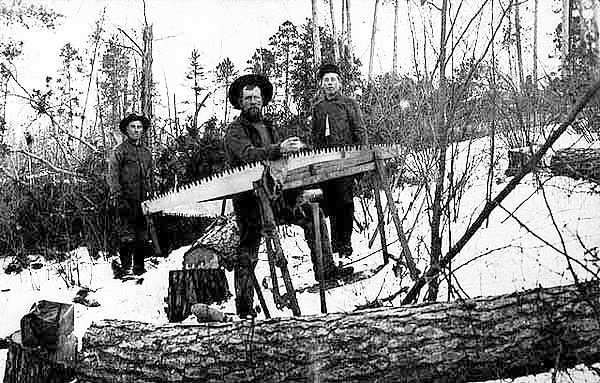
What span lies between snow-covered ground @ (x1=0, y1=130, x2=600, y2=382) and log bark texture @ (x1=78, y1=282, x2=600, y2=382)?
0.44 metres

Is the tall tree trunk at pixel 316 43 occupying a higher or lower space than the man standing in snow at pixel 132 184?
higher

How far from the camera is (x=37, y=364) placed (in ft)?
11.4

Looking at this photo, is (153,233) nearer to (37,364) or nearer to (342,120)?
(342,120)

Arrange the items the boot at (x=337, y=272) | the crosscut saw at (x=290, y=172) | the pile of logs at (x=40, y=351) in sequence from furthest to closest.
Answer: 1. the boot at (x=337, y=272)
2. the crosscut saw at (x=290, y=172)
3. the pile of logs at (x=40, y=351)

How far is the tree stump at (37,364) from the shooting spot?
3.47 m

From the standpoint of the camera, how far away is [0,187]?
336 inches

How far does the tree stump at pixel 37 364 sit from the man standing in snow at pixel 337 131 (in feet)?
8.38

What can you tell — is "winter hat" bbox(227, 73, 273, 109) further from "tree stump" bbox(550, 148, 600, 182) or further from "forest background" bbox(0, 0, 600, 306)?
"tree stump" bbox(550, 148, 600, 182)

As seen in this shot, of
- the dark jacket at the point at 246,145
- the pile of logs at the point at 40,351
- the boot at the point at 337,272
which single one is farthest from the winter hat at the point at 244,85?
the pile of logs at the point at 40,351

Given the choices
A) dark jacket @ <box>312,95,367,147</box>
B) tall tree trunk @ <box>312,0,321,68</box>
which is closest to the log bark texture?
dark jacket @ <box>312,95,367,147</box>

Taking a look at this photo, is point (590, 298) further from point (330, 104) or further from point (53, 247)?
point (53, 247)

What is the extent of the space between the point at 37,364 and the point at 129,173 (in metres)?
2.78

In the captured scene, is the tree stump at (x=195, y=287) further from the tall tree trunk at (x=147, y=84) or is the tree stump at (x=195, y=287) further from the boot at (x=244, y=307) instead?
the tall tree trunk at (x=147, y=84)

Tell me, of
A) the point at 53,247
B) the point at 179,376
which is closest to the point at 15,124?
the point at 53,247
